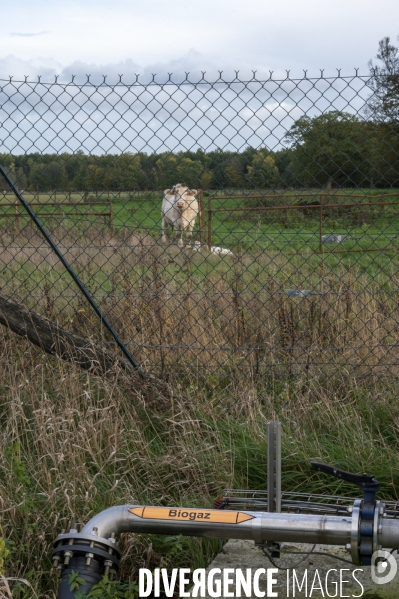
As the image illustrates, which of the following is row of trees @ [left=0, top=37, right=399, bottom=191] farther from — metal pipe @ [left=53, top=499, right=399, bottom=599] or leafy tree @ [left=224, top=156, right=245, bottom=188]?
metal pipe @ [left=53, top=499, right=399, bottom=599]

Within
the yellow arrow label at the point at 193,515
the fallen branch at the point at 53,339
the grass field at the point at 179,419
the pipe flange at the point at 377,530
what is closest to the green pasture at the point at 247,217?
the grass field at the point at 179,419

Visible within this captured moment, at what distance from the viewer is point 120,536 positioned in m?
2.90

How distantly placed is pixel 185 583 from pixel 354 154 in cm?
296

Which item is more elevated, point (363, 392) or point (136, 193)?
point (136, 193)

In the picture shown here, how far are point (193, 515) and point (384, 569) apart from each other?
2.48 feet

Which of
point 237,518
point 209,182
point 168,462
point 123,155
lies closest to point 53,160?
point 123,155

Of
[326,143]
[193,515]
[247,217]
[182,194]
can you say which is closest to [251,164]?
[326,143]

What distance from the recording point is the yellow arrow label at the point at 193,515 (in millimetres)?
2408

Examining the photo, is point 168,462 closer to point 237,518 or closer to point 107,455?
point 107,455

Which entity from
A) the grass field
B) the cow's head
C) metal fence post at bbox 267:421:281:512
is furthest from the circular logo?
the cow's head

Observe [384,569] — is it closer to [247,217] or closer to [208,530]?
[208,530]

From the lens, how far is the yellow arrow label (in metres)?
2.41

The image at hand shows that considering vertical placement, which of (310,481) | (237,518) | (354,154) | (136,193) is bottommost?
(310,481)

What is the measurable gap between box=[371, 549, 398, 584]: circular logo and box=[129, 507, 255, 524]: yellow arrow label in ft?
1.73
